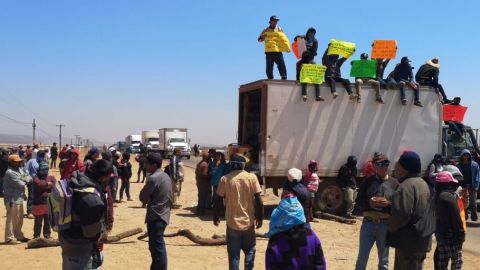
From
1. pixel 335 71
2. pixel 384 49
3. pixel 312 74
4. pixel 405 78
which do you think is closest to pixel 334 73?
pixel 335 71

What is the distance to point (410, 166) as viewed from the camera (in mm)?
4730

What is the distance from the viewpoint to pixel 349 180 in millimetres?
12617

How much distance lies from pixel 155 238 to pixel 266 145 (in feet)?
20.2

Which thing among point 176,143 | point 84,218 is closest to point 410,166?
point 84,218

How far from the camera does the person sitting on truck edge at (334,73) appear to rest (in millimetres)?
12664

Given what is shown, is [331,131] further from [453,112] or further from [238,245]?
[238,245]

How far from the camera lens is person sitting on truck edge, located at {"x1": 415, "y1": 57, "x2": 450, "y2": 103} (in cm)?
1380

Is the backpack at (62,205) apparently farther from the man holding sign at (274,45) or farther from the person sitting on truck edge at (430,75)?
the person sitting on truck edge at (430,75)

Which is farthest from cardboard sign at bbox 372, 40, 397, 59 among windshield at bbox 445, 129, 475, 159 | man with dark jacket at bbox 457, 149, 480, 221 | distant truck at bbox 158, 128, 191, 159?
distant truck at bbox 158, 128, 191, 159

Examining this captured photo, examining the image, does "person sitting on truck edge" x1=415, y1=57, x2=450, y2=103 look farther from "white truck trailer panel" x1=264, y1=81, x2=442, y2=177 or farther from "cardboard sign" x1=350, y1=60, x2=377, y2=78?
"cardboard sign" x1=350, y1=60, x2=377, y2=78

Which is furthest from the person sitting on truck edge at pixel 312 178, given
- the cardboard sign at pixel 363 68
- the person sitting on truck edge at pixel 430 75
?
the person sitting on truck edge at pixel 430 75

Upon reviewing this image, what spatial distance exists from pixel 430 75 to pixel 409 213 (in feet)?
34.3

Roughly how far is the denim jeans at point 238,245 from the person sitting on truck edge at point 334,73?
7.33 metres

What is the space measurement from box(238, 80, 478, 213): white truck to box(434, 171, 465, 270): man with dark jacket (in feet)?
21.5
